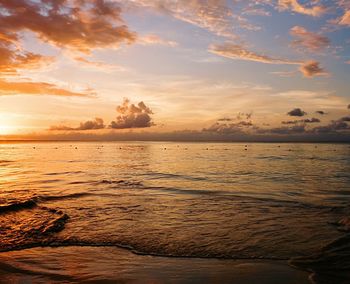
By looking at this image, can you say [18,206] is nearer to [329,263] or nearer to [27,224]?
[27,224]

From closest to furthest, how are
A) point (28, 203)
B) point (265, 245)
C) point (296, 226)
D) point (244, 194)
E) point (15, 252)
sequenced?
point (15, 252) < point (265, 245) < point (296, 226) < point (28, 203) < point (244, 194)

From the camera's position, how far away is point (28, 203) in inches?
690

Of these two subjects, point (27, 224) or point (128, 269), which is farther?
point (27, 224)

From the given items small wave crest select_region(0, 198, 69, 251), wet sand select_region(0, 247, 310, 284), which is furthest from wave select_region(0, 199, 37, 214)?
wet sand select_region(0, 247, 310, 284)

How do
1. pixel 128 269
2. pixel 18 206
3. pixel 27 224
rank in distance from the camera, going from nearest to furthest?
pixel 128 269 < pixel 27 224 < pixel 18 206

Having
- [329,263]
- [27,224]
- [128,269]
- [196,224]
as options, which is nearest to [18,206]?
[27,224]

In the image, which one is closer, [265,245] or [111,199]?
[265,245]

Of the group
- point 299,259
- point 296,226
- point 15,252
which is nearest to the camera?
point 299,259

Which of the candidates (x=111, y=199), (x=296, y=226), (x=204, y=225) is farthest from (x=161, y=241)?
(x=111, y=199)

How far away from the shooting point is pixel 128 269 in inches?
331

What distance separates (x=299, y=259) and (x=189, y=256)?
318 cm

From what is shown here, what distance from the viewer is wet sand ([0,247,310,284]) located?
7699mm

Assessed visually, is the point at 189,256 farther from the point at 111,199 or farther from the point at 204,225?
the point at 111,199

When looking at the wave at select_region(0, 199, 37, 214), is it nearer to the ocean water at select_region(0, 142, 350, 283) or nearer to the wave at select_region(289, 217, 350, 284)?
the ocean water at select_region(0, 142, 350, 283)
